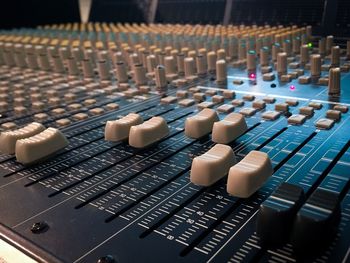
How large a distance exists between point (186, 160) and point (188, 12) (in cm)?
280

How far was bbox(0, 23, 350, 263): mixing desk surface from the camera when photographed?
86 cm

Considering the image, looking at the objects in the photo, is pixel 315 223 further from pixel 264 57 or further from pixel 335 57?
pixel 264 57

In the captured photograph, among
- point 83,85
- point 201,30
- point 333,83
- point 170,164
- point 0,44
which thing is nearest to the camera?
point 170,164

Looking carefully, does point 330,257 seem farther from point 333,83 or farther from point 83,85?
point 83,85

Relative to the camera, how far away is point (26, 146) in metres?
1.37

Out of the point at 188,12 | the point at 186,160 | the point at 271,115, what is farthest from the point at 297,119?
the point at 188,12

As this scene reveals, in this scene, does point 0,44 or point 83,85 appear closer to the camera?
point 83,85

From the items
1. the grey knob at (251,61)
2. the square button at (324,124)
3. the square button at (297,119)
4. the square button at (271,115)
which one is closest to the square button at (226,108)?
the square button at (271,115)

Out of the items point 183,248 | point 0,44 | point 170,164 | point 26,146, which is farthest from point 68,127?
point 0,44

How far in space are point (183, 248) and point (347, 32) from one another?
2.10 m

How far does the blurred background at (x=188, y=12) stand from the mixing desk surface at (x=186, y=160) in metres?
0.21

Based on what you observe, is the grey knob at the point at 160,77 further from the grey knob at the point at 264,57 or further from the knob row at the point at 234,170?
the knob row at the point at 234,170

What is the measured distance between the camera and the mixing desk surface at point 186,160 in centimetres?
86

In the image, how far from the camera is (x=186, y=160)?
131 centimetres
